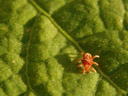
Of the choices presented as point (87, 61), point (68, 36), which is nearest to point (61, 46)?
point (68, 36)

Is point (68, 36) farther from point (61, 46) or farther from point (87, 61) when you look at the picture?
point (87, 61)

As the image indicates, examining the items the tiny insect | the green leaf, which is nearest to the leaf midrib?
the green leaf

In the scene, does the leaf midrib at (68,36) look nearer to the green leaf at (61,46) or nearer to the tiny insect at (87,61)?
the green leaf at (61,46)

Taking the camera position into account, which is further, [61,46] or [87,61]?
[61,46]

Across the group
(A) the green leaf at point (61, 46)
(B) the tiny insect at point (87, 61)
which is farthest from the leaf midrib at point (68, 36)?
(B) the tiny insect at point (87, 61)

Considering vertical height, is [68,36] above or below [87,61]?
above

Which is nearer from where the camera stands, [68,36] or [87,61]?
[87,61]

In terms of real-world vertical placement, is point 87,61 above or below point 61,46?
below

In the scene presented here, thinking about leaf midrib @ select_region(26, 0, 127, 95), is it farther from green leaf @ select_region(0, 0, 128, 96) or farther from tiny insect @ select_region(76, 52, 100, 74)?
tiny insect @ select_region(76, 52, 100, 74)

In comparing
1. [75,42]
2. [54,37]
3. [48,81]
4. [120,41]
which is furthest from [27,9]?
[120,41]
